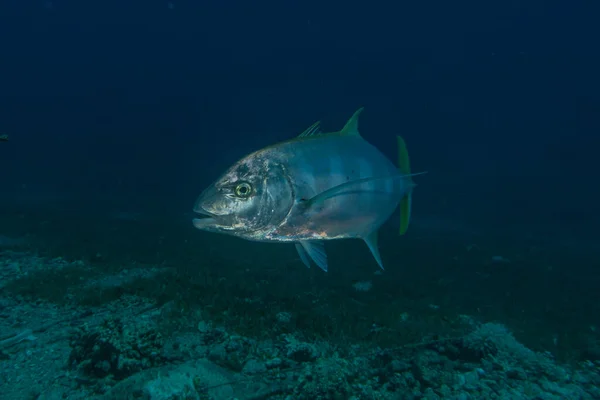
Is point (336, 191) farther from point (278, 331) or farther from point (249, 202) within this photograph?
point (278, 331)

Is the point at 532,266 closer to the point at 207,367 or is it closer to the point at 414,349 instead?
the point at 414,349

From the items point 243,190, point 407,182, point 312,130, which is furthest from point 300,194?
point 407,182

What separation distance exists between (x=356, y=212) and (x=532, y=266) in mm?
7927

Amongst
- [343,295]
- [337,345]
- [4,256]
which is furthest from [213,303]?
[4,256]

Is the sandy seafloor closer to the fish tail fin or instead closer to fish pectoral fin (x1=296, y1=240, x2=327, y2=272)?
fish pectoral fin (x1=296, y1=240, x2=327, y2=272)

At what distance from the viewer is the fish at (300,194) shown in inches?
103

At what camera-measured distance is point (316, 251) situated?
283cm

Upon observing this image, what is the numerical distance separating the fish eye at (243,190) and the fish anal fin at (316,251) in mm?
634

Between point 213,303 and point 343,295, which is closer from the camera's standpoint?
point 213,303

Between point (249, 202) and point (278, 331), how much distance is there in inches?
62.8

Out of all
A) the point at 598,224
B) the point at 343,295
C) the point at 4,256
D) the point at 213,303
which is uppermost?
the point at 4,256

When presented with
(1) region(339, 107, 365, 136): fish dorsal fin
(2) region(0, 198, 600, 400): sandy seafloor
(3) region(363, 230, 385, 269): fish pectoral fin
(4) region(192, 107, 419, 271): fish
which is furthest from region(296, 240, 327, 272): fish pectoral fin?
(1) region(339, 107, 365, 136): fish dorsal fin

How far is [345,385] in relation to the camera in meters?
2.67

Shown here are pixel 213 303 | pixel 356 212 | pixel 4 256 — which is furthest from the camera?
pixel 4 256
